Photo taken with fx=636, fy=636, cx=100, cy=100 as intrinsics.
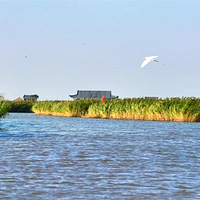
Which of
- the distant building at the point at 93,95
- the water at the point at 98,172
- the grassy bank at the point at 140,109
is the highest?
the distant building at the point at 93,95

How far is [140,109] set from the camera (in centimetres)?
4344

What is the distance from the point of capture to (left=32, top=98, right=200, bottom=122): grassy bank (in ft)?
130

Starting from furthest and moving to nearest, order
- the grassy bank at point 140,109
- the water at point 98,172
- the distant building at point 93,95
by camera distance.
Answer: the distant building at point 93,95 < the grassy bank at point 140,109 < the water at point 98,172

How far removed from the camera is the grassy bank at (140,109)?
3959cm

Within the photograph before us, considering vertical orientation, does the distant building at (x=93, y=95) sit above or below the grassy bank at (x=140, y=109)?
above

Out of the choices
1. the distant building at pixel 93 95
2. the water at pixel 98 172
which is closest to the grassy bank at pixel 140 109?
the water at pixel 98 172

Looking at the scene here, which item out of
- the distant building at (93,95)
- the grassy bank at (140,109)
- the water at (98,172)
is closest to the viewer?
the water at (98,172)

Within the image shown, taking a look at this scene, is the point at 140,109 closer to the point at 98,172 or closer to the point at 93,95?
the point at 98,172

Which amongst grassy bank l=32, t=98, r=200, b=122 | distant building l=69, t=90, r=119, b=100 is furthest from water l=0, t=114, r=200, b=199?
distant building l=69, t=90, r=119, b=100

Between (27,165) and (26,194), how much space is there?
12.5 feet

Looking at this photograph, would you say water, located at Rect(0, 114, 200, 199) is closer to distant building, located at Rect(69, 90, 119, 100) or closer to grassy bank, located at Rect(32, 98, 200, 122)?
grassy bank, located at Rect(32, 98, 200, 122)

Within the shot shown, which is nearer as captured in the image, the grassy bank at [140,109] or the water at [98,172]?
the water at [98,172]

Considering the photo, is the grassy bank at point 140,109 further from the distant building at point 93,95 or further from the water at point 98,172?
the distant building at point 93,95

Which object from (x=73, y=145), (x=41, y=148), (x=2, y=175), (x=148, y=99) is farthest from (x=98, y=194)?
(x=148, y=99)
